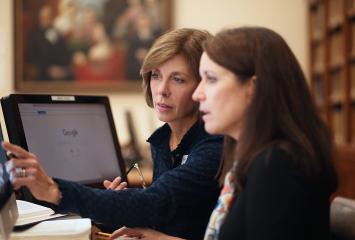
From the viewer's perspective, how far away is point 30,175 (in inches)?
43.2

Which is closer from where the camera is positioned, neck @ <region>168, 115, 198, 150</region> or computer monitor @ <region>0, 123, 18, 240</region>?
computer monitor @ <region>0, 123, 18, 240</region>

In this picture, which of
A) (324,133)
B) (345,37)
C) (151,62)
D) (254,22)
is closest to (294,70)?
(324,133)

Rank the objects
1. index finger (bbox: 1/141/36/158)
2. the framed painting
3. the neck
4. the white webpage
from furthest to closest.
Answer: the framed painting → the neck → the white webpage → index finger (bbox: 1/141/36/158)

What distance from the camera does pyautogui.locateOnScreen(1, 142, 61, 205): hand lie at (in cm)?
107

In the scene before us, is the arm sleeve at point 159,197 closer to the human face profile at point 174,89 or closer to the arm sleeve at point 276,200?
the human face profile at point 174,89

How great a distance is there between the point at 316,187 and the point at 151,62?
0.67m

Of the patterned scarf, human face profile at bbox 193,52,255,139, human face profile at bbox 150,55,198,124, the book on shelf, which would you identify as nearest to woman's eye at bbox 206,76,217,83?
human face profile at bbox 193,52,255,139

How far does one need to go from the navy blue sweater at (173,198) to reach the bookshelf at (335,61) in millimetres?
2381

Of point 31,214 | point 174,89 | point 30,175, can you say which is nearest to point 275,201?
point 30,175

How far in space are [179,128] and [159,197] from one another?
1.21ft

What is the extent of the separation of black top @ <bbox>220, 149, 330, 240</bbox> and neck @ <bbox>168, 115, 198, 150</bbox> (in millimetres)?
580

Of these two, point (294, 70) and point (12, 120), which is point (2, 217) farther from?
point (294, 70)

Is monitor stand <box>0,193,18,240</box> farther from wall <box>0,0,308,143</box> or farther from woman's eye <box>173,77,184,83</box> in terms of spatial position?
wall <box>0,0,308,143</box>

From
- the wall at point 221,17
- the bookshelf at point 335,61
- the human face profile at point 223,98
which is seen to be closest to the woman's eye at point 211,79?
the human face profile at point 223,98
